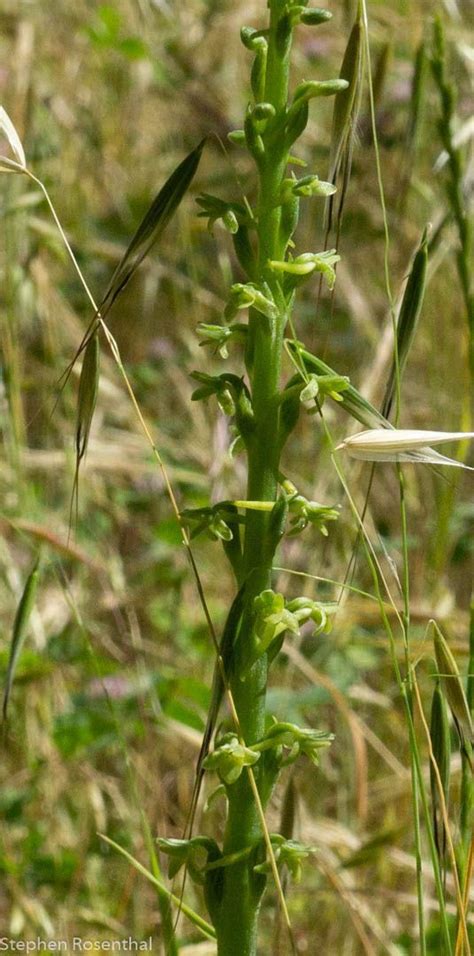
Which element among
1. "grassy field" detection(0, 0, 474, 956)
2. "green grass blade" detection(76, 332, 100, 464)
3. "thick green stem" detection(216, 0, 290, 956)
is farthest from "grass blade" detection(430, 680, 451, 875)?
"green grass blade" detection(76, 332, 100, 464)

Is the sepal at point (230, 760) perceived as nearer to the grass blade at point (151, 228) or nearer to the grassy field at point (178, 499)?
the grassy field at point (178, 499)

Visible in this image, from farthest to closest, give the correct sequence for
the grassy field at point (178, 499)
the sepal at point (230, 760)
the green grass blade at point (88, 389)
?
the grassy field at point (178, 499)
the green grass blade at point (88, 389)
the sepal at point (230, 760)

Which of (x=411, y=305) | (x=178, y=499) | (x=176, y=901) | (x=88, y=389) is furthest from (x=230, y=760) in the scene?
(x=178, y=499)

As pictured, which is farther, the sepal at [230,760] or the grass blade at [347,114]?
the grass blade at [347,114]

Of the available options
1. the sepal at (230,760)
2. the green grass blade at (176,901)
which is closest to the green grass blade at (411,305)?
the sepal at (230,760)

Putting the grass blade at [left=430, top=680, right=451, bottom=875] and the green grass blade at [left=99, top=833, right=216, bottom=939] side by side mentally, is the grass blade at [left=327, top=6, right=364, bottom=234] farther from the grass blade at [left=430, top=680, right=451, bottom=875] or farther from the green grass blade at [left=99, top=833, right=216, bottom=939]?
the green grass blade at [left=99, top=833, right=216, bottom=939]

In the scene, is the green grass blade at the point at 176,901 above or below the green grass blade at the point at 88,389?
below
